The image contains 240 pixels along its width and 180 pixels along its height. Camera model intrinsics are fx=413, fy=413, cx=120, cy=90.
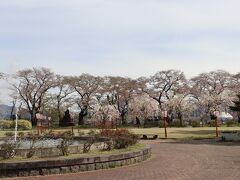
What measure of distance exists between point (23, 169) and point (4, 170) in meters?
0.55

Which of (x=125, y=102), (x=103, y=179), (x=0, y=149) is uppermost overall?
(x=125, y=102)

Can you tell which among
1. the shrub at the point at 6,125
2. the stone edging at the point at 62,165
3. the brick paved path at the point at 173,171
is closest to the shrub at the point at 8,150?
the stone edging at the point at 62,165

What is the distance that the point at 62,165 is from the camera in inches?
510

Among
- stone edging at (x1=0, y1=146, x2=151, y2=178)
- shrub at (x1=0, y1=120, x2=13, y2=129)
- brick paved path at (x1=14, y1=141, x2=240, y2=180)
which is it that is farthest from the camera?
shrub at (x1=0, y1=120, x2=13, y2=129)

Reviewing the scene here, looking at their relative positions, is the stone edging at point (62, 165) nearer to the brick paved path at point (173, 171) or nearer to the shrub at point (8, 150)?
the brick paved path at point (173, 171)

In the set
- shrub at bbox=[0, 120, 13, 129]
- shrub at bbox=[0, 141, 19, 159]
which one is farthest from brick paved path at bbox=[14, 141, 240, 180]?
shrub at bbox=[0, 120, 13, 129]

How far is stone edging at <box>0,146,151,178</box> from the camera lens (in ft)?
40.1

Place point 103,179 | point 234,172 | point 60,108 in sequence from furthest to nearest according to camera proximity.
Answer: point 60,108 < point 234,172 < point 103,179

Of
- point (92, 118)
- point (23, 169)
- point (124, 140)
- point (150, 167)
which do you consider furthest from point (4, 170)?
point (92, 118)

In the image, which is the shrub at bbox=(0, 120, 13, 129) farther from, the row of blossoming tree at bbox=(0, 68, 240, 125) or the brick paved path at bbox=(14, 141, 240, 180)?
the brick paved path at bbox=(14, 141, 240, 180)

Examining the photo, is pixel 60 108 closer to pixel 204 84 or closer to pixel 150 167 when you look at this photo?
pixel 204 84

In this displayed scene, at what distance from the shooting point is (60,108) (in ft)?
276

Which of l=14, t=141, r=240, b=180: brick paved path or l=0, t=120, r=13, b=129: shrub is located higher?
l=0, t=120, r=13, b=129: shrub

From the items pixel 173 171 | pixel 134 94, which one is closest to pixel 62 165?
pixel 173 171
